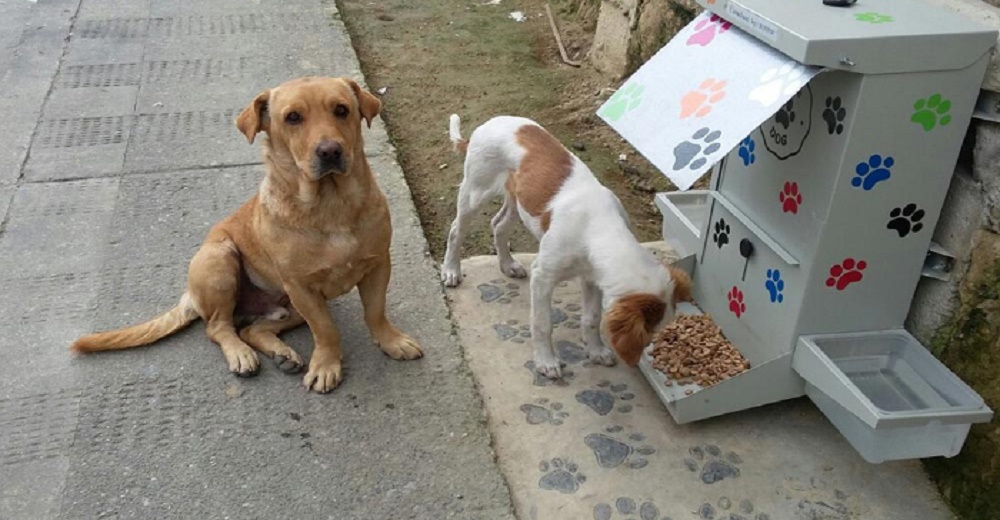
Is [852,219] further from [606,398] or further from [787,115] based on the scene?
[606,398]

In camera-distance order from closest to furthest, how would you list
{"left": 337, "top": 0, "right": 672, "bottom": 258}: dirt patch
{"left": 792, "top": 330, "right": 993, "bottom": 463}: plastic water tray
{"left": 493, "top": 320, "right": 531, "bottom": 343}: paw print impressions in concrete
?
{"left": 792, "top": 330, "right": 993, "bottom": 463}: plastic water tray < {"left": 493, "top": 320, "right": 531, "bottom": 343}: paw print impressions in concrete < {"left": 337, "top": 0, "right": 672, "bottom": 258}: dirt patch

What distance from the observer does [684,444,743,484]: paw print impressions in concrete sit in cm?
298

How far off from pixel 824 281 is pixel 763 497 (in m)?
0.80

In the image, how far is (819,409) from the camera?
10.6 feet

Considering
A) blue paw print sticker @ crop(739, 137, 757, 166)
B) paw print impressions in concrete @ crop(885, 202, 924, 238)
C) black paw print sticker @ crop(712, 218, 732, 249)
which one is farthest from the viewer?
black paw print sticker @ crop(712, 218, 732, 249)

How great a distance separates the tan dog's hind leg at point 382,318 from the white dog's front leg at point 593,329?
0.73m

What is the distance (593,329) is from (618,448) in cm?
60

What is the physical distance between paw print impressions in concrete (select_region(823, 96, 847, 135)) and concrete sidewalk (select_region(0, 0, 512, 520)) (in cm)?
167

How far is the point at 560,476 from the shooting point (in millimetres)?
2969

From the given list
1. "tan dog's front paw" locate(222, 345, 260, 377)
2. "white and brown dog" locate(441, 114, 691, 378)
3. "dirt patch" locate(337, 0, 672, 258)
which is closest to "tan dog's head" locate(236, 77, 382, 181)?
"white and brown dog" locate(441, 114, 691, 378)

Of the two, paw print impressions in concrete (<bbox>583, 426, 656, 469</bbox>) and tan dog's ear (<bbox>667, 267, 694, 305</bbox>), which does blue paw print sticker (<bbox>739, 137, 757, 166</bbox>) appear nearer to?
tan dog's ear (<bbox>667, 267, 694, 305</bbox>)

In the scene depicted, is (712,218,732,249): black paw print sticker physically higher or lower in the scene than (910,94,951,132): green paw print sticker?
lower

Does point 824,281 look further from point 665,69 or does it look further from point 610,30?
point 610,30

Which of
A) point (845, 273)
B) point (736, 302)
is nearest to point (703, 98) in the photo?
point (845, 273)
